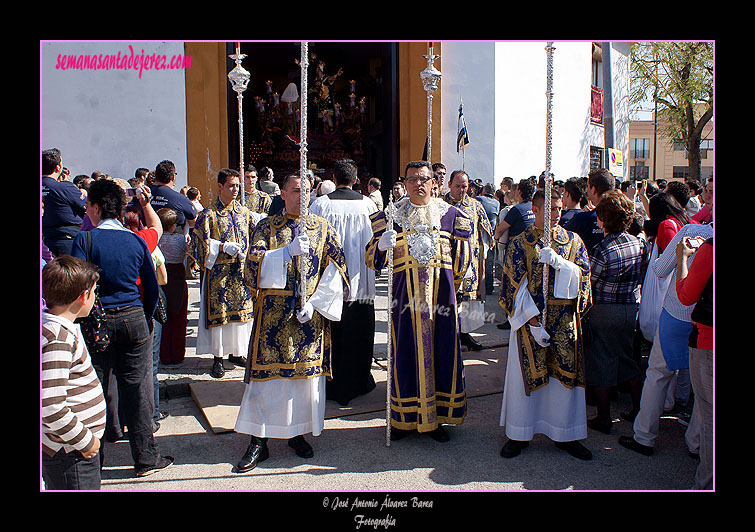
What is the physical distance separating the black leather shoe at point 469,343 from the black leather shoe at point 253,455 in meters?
3.30

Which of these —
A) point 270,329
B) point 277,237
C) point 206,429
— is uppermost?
point 277,237

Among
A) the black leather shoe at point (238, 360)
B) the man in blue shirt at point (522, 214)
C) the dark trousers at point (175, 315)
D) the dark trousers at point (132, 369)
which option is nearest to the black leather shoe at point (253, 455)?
the dark trousers at point (132, 369)

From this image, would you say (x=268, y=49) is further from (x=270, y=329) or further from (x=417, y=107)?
(x=270, y=329)

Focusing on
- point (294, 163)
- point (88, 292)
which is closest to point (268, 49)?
point (294, 163)

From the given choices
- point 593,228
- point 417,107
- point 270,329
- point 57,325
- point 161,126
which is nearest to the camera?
→ point 57,325

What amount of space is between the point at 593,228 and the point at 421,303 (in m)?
1.82

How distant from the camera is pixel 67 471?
Result: 2.71m

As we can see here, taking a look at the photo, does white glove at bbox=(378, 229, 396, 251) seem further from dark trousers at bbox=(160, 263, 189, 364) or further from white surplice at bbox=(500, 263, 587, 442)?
dark trousers at bbox=(160, 263, 189, 364)

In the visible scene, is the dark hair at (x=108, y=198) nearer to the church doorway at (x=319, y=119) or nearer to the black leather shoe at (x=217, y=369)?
the black leather shoe at (x=217, y=369)

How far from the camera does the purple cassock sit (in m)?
4.39

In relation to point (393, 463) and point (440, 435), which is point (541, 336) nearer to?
point (440, 435)

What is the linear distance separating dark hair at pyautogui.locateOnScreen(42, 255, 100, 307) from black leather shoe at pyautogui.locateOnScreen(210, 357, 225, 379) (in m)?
3.33

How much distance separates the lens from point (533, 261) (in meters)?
4.19

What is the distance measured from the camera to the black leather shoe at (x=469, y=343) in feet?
22.5
